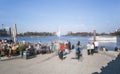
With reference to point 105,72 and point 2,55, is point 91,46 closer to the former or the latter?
point 2,55

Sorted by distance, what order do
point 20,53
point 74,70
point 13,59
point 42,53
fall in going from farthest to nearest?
point 42,53 < point 20,53 < point 13,59 < point 74,70

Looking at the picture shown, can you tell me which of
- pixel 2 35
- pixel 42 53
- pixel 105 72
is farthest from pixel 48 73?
pixel 2 35

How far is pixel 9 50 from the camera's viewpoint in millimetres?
22516

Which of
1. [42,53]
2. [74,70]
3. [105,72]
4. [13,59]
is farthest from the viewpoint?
[42,53]

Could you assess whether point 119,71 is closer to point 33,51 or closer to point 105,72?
point 105,72

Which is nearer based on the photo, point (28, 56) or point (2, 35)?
point (28, 56)

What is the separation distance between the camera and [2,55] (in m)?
22.6

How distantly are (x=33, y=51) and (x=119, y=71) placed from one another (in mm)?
11517

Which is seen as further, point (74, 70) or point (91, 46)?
point (91, 46)

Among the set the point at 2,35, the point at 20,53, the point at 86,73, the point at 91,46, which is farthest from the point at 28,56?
the point at 2,35

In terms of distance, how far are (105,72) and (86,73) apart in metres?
1.10

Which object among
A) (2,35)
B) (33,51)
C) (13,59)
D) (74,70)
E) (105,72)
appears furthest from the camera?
(2,35)

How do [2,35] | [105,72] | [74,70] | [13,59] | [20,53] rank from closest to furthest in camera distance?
1. [105,72]
2. [74,70]
3. [13,59]
4. [20,53]
5. [2,35]

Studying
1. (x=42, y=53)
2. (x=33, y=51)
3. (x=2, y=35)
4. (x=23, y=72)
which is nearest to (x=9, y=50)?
(x=33, y=51)
